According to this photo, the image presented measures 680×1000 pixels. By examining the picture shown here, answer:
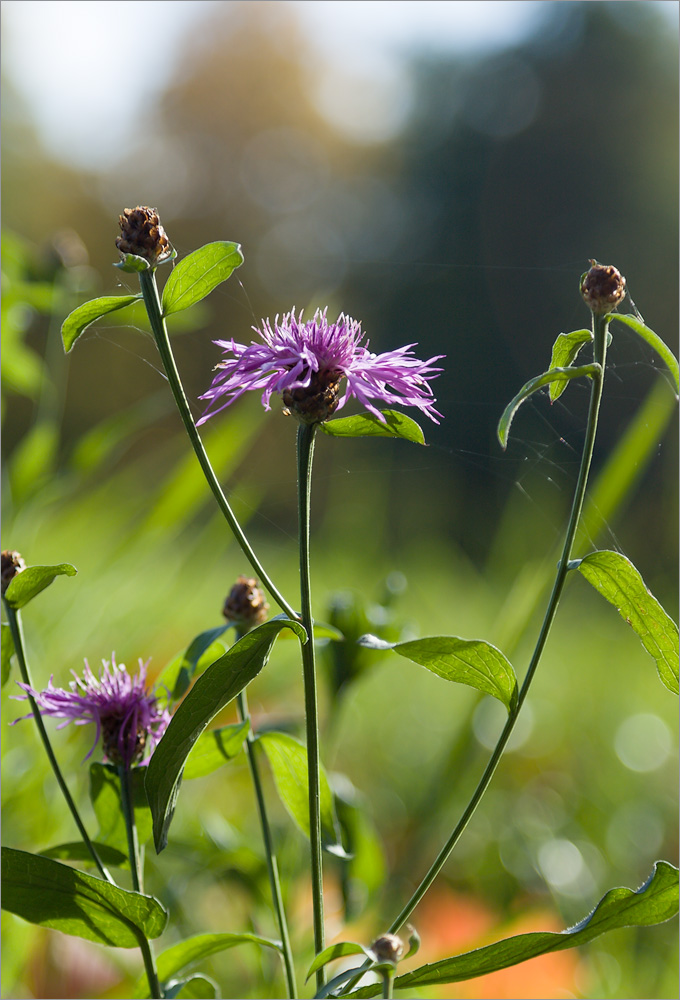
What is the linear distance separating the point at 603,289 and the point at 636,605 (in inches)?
3.2

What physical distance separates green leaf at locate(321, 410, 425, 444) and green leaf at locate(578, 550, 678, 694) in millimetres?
56

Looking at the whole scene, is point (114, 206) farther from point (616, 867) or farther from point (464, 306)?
point (616, 867)

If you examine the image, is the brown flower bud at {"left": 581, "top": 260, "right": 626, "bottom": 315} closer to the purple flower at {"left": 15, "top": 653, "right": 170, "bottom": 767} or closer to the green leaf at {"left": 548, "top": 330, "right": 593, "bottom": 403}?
the green leaf at {"left": 548, "top": 330, "right": 593, "bottom": 403}

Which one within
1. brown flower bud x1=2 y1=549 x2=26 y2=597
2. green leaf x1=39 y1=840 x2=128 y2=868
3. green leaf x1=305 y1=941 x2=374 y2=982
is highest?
brown flower bud x1=2 y1=549 x2=26 y2=597

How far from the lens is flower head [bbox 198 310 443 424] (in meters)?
0.22

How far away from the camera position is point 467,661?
0.72 ft

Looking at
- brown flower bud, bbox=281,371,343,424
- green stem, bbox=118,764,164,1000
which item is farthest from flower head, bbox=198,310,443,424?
green stem, bbox=118,764,164,1000

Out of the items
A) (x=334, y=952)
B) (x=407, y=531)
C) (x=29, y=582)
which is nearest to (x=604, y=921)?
(x=334, y=952)

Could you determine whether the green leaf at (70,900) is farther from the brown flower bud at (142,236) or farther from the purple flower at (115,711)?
the brown flower bud at (142,236)

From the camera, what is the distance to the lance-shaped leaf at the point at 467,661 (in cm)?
21

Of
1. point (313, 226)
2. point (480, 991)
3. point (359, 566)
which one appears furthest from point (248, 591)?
point (313, 226)

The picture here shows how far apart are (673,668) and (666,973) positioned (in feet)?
1.47

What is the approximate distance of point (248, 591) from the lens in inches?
11.2

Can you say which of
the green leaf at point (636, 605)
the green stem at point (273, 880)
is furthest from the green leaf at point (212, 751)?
the green leaf at point (636, 605)
